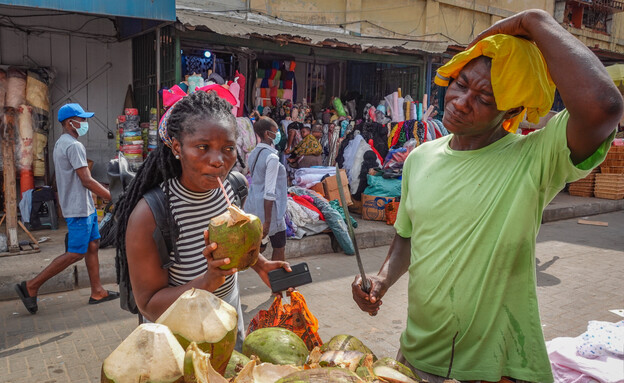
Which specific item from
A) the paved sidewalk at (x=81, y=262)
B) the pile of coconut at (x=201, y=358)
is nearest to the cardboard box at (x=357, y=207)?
the paved sidewalk at (x=81, y=262)

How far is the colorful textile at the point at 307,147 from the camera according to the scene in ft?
30.5

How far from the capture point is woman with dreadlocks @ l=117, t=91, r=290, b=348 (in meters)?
1.74

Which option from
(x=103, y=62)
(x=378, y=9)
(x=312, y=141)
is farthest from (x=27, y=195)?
(x=378, y=9)

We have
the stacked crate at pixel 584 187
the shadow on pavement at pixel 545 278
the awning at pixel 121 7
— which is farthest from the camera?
the stacked crate at pixel 584 187

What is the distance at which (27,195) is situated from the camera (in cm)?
743

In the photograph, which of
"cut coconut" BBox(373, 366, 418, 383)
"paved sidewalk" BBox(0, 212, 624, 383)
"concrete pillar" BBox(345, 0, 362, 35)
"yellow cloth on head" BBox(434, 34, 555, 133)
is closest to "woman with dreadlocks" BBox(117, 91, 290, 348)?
"cut coconut" BBox(373, 366, 418, 383)

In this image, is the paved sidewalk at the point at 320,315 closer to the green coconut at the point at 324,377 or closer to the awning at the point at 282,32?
the green coconut at the point at 324,377

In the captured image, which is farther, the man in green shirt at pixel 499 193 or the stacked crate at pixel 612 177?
the stacked crate at pixel 612 177

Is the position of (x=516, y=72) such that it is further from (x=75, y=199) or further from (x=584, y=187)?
(x=584, y=187)

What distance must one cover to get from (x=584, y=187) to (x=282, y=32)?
9998 mm

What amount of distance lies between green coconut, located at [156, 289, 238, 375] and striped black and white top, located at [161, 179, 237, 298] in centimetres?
70

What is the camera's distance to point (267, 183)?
5512 mm

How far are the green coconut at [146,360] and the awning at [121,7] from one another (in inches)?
249

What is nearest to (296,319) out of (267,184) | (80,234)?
(267,184)
